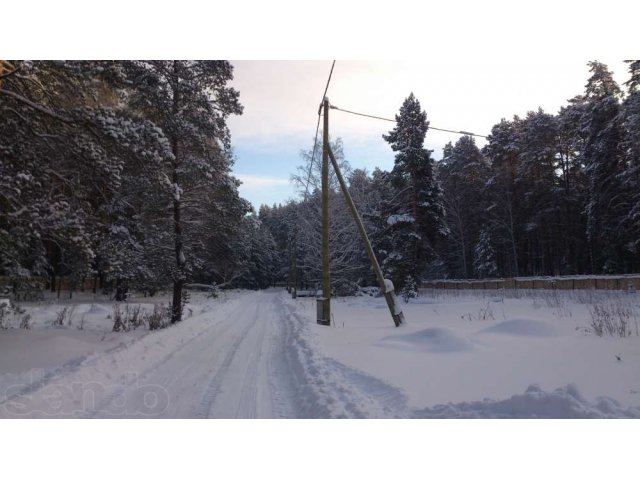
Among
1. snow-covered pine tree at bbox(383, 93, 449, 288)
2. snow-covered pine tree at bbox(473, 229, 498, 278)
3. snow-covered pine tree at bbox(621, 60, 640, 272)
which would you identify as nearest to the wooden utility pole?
snow-covered pine tree at bbox(383, 93, 449, 288)

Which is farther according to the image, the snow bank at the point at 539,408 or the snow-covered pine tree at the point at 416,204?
the snow-covered pine tree at the point at 416,204

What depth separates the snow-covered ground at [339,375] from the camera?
449 cm

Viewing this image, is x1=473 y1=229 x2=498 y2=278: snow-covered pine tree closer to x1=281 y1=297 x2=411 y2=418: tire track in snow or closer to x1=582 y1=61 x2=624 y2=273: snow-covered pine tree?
x1=582 y1=61 x2=624 y2=273: snow-covered pine tree

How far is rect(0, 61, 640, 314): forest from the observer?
750 cm

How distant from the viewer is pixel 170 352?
824 cm

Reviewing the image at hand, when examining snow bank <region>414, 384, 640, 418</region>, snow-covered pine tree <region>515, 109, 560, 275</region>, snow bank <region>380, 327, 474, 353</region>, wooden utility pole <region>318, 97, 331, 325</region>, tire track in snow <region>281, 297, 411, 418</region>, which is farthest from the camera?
snow-covered pine tree <region>515, 109, 560, 275</region>

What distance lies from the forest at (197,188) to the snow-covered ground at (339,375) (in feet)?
7.61

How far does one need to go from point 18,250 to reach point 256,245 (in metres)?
59.0

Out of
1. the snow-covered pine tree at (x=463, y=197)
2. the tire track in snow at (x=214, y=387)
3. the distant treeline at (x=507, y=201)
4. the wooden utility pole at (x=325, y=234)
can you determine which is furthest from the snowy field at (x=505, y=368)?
the snow-covered pine tree at (x=463, y=197)

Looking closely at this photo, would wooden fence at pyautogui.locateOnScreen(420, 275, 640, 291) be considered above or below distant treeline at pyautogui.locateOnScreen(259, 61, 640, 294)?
below

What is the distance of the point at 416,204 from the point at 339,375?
66.1ft

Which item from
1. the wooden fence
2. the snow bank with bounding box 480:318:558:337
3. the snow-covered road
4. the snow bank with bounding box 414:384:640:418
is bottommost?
the snow-covered road

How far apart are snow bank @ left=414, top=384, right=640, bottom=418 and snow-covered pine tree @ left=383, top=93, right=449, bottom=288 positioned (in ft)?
65.3

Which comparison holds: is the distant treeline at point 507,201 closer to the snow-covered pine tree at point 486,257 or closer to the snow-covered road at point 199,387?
the snow-covered pine tree at point 486,257
